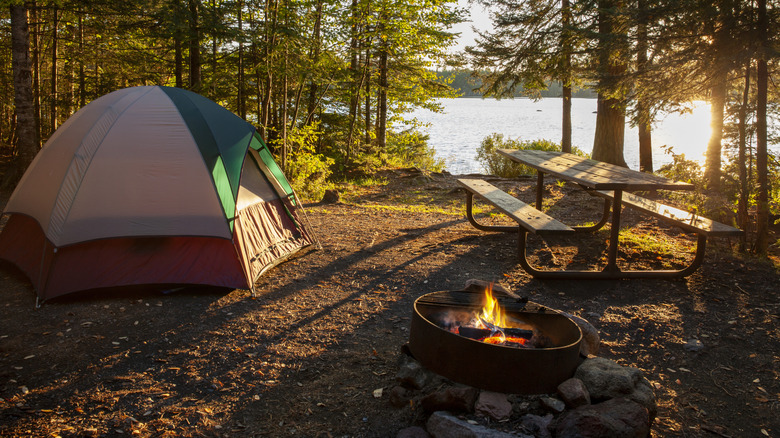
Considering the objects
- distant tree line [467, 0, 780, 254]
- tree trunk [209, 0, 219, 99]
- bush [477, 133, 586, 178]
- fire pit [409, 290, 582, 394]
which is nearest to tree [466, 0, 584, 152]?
distant tree line [467, 0, 780, 254]

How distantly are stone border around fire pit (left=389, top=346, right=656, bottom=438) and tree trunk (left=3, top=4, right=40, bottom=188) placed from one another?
31.9ft

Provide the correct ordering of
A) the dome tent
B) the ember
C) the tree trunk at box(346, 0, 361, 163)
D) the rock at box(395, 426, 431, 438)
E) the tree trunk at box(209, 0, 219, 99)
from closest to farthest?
the rock at box(395, 426, 431, 438), the ember, the dome tent, the tree trunk at box(209, 0, 219, 99), the tree trunk at box(346, 0, 361, 163)

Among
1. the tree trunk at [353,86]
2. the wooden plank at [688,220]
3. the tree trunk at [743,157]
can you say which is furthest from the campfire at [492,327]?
the tree trunk at [353,86]

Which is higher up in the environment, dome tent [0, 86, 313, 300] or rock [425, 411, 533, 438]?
dome tent [0, 86, 313, 300]

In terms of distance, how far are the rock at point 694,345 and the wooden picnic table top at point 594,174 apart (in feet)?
5.03

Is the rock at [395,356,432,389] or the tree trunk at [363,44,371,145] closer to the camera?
the rock at [395,356,432,389]

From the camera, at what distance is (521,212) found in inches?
228

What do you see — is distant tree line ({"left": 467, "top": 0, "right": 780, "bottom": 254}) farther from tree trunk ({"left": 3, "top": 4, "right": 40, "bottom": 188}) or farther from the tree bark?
tree trunk ({"left": 3, "top": 4, "right": 40, "bottom": 188})

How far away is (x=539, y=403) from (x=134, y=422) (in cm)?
246

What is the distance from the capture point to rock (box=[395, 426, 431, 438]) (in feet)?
9.28

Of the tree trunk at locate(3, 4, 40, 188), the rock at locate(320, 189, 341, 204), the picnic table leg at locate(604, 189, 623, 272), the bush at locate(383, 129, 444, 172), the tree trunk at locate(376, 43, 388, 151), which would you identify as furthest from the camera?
the bush at locate(383, 129, 444, 172)

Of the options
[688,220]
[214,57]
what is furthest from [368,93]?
[688,220]

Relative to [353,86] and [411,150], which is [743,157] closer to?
[353,86]

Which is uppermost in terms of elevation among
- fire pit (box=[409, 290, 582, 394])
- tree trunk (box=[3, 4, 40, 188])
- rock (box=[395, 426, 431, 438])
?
tree trunk (box=[3, 4, 40, 188])
